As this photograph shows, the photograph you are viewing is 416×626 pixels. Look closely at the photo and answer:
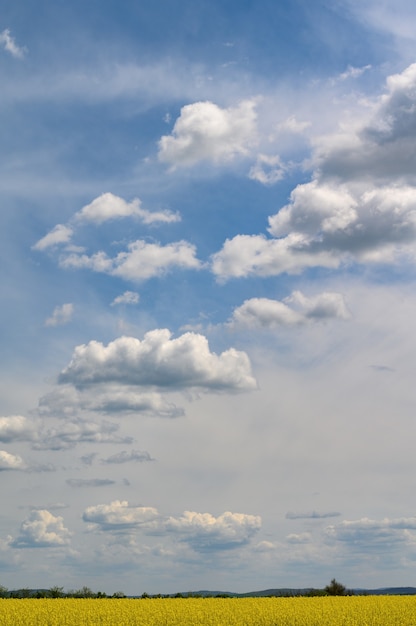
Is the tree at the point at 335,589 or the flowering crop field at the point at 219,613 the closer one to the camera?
the flowering crop field at the point at 219,613

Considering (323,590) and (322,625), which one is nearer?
(322,625)

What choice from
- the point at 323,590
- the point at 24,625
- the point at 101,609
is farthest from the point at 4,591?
the point at 24,625

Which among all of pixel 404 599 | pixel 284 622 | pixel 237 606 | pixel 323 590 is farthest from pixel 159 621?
pixel 323 590

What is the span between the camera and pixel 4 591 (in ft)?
357

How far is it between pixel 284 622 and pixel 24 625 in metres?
15.7

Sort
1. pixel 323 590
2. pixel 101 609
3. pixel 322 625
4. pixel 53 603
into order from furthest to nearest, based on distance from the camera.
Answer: pixel 323 590, pixel 53 603, pixel 101 609, pixel 322 625

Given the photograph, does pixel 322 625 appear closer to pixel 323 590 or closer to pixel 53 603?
pixel 53 603

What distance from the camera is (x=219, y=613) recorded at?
48031 mm

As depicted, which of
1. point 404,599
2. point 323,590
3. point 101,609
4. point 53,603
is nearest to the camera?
point 101,609

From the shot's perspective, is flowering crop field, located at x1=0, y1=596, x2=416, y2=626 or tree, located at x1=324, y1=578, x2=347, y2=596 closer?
flowering crop field, located at x1=0, y1=596, x2=416, y2=626

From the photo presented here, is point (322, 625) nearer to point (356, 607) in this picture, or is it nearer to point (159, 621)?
point (159, 621)

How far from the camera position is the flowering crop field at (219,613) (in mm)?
44406

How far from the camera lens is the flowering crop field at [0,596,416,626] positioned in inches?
1748

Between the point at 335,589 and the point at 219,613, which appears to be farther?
the point at 335,589
